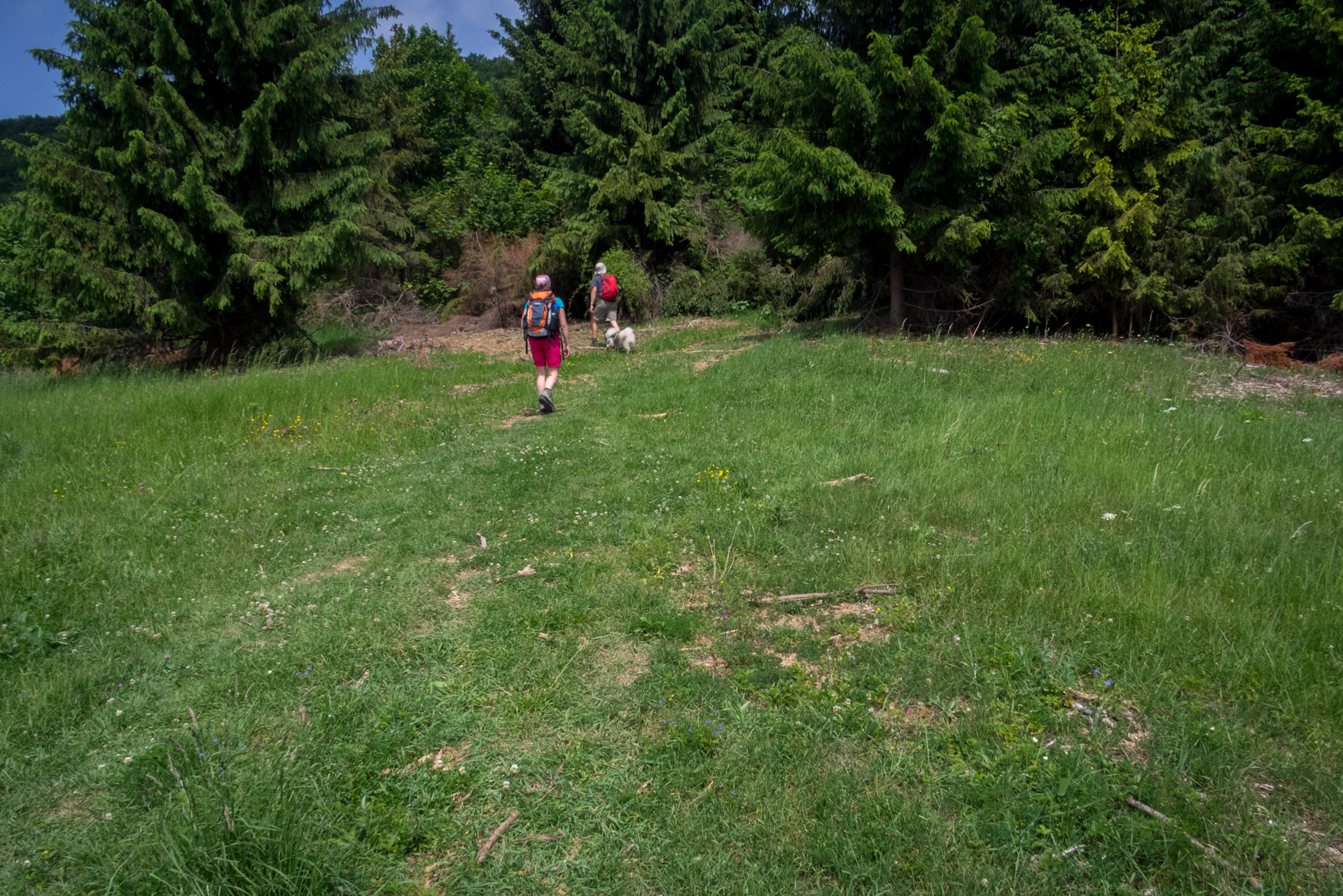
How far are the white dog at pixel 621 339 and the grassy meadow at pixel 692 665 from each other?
800 centimetres

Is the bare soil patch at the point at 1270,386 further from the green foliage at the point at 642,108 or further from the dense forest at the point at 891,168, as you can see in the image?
the green foliage at the point at 642,108

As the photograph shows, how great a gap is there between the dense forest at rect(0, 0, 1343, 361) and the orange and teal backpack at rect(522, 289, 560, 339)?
17.9ft

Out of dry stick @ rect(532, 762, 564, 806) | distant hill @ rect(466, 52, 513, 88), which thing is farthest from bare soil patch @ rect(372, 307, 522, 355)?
distant hill @ rect(466, 52, 513, 88)

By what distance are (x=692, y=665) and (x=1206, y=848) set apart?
7.46 ft

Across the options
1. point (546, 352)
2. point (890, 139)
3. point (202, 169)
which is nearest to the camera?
point (546, 352)

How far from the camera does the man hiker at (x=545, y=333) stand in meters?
9.68

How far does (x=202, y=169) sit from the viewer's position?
46.3 ft

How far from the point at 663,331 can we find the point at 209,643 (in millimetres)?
15230

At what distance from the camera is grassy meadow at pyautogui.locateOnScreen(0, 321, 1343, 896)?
281 centimetres

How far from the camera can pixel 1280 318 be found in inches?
590

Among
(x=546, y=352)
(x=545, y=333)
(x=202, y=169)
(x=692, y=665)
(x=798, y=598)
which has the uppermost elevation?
(x=202, y=169)

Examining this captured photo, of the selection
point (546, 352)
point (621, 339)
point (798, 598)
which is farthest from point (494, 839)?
point (621, 339)

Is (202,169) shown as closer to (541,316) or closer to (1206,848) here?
(541,316)

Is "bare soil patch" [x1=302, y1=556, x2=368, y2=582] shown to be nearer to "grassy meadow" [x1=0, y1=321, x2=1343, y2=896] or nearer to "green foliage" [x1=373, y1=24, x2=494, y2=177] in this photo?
"grassy meadow" [x1=0, y1=321, x2=1343, y2=896]
